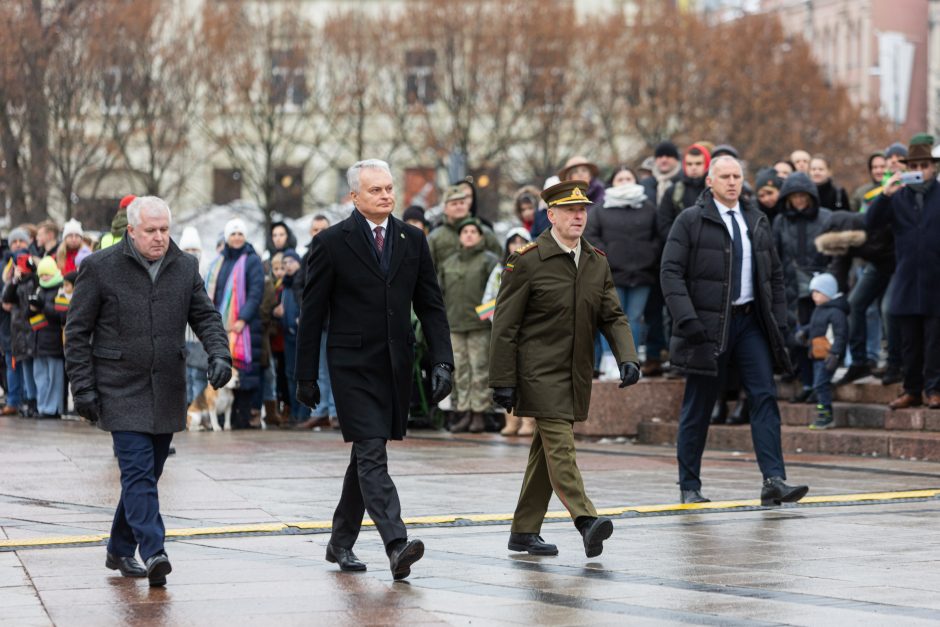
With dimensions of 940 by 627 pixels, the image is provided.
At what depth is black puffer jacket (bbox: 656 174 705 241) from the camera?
16672mm

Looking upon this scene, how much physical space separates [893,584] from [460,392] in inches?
402

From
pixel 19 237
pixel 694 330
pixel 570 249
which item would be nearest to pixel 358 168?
pixel 570 249

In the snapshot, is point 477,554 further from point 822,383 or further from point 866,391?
point 866,391

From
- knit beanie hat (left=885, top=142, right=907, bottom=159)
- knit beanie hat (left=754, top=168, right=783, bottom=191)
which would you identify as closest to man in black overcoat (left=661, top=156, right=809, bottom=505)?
knit beanie hat (left=754, top=168, right=783, bottom=191)

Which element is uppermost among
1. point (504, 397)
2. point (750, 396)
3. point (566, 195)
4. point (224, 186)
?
point (224, 186)

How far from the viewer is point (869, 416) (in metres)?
16.3

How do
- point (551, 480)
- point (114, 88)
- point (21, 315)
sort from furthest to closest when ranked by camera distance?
point (114, 88)
point (21, 315)
point (551, 480)

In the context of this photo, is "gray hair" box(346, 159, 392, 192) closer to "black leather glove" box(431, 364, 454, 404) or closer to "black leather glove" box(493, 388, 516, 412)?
"black leather glove" box(431, 364, 454, 404)

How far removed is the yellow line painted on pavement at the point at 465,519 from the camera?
1054cm

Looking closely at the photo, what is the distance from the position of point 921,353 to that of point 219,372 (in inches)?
317

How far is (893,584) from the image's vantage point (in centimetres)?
882

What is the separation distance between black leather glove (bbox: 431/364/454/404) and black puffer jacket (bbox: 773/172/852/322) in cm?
788

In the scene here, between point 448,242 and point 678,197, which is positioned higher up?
point 678,197

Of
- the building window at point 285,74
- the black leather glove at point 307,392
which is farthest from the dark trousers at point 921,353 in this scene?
the building window at point 285,74
